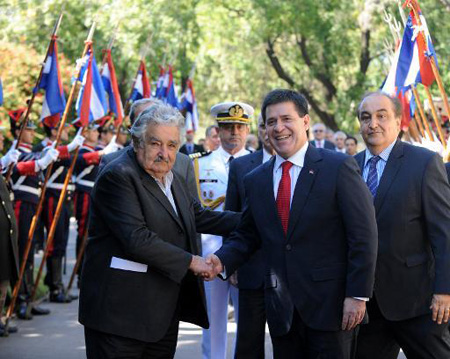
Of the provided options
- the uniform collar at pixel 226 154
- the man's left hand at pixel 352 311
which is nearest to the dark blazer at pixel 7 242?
the uniform collar at pixel 226 154

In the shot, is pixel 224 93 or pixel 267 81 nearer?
pixel 267 81

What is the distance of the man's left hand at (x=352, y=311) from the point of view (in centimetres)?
453

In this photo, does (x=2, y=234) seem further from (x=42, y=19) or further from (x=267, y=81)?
(x=267, y=81)

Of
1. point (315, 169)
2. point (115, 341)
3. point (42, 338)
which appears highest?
point (315, 169)

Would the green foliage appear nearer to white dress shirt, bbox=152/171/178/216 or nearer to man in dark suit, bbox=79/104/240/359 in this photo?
white dress shirt, bbox=152/171/178/216

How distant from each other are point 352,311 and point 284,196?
755 mm

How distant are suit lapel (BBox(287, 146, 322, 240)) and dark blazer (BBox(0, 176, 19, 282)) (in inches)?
141

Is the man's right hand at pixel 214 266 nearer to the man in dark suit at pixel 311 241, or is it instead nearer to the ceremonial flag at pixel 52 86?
the man in dark suit at pixel 311 241

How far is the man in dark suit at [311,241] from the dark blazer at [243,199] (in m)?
1.32

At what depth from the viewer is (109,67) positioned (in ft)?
40.2

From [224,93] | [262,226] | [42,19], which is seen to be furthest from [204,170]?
[224,93]

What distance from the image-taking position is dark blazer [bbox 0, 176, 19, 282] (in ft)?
24.5

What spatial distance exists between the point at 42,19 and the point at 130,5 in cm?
344

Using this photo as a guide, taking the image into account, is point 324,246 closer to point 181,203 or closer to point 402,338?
point 181,203
